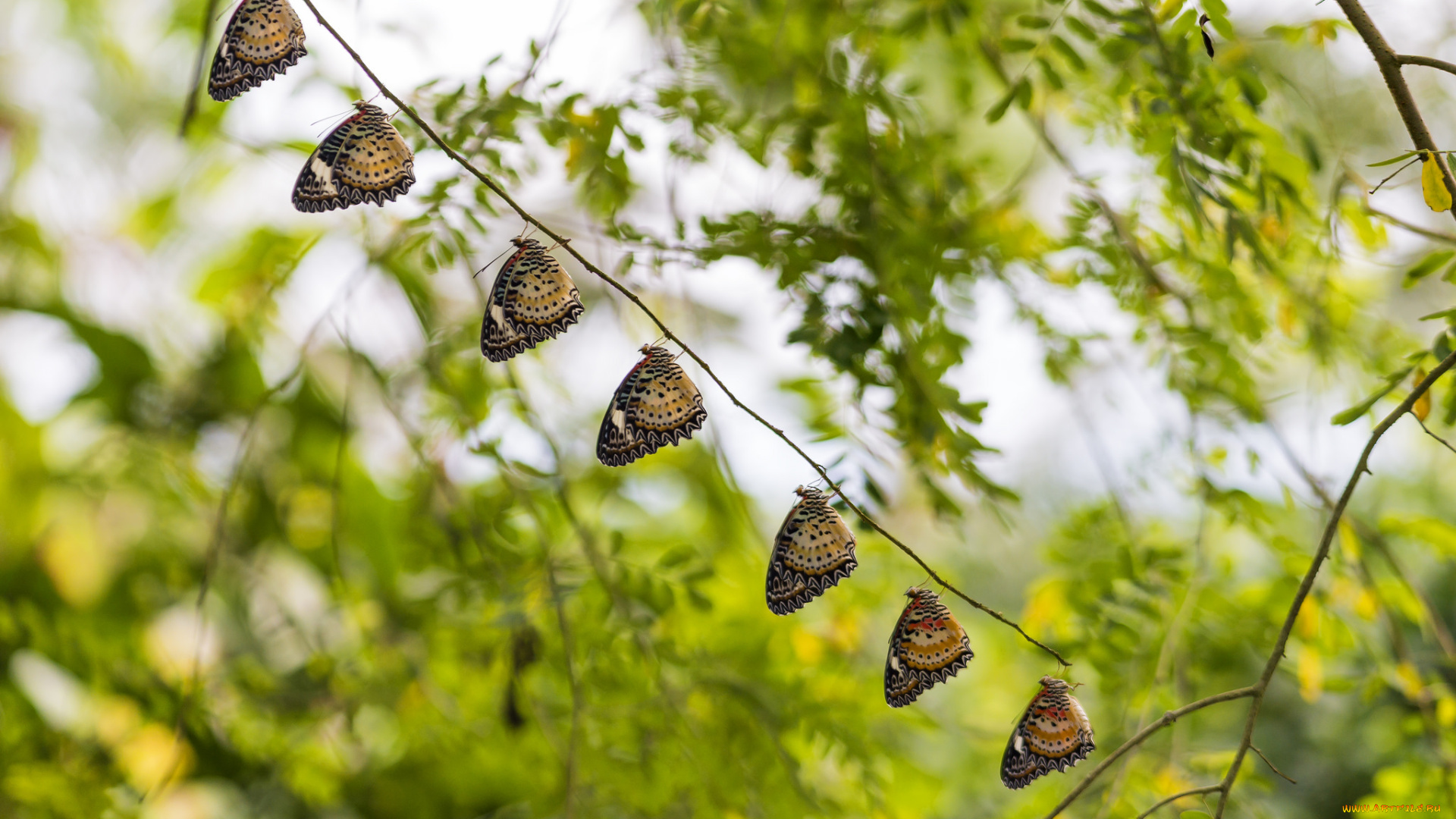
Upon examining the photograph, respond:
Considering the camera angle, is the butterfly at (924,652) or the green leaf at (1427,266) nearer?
the butterfly at (924,652)

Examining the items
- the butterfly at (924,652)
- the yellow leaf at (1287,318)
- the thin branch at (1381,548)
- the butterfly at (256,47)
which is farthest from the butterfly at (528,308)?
the yellow leaf at (1287,318)

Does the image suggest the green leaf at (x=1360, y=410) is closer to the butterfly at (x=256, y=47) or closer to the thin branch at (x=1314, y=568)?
the thin branch at (x=1314, y=568)

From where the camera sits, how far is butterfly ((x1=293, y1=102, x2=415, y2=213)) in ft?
1.40

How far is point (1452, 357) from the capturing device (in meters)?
0.45

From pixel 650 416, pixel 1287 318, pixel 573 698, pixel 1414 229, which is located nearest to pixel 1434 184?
pixel 1414 229

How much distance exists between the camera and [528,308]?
443 millimetres

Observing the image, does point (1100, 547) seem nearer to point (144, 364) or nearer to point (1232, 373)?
point (1232, 373)

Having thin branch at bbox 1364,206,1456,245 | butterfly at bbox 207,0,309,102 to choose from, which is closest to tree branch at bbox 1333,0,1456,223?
thin branch at bbox 1364,206,1456,245

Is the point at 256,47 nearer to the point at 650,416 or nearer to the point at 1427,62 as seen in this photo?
the point at 650,416

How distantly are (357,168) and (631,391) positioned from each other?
169mm

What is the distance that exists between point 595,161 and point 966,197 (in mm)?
542

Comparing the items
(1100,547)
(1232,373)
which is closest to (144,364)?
(1100,547)

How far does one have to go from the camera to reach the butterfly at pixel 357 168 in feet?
1.40

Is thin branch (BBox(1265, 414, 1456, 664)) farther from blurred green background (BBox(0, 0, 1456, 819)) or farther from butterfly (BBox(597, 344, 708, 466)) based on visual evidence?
butterfly (BBox(597, 344, 708, 466))
